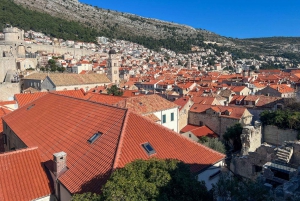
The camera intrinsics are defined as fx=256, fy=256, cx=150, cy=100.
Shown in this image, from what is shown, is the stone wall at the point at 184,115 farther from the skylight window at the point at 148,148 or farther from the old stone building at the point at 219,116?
the skylight window at the point at 148,148

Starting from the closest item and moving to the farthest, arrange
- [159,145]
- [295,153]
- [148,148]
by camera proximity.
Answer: [148,148], [159,145], [295,153]

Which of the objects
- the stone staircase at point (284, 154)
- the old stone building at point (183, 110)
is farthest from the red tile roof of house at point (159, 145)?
the old stone building at point (183, 110)

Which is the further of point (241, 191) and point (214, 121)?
point (214, 121)

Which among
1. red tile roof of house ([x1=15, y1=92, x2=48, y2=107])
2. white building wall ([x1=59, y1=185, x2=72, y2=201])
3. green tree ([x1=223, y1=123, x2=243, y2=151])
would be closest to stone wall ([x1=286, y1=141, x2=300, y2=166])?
green tree ([x1=223, y1=123, x2=243, y2=151])

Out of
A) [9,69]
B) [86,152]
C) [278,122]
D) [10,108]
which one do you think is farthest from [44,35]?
[86,152]

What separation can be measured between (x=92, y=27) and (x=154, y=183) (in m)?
157

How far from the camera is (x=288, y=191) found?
670cm

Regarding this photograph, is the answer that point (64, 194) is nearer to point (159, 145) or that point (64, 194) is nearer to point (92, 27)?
point (159, 145)

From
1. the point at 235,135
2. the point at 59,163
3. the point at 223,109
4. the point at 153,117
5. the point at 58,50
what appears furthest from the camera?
the point at 58,50

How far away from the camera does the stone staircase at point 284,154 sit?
49.0ft

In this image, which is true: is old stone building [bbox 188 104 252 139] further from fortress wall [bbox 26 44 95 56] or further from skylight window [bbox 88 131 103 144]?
fortress wall [bbox 26 44 95 56]

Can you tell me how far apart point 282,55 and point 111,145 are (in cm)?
17665

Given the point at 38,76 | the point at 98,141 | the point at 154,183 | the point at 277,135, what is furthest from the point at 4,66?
the point at 154,183

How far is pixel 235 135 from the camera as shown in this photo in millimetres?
27797
